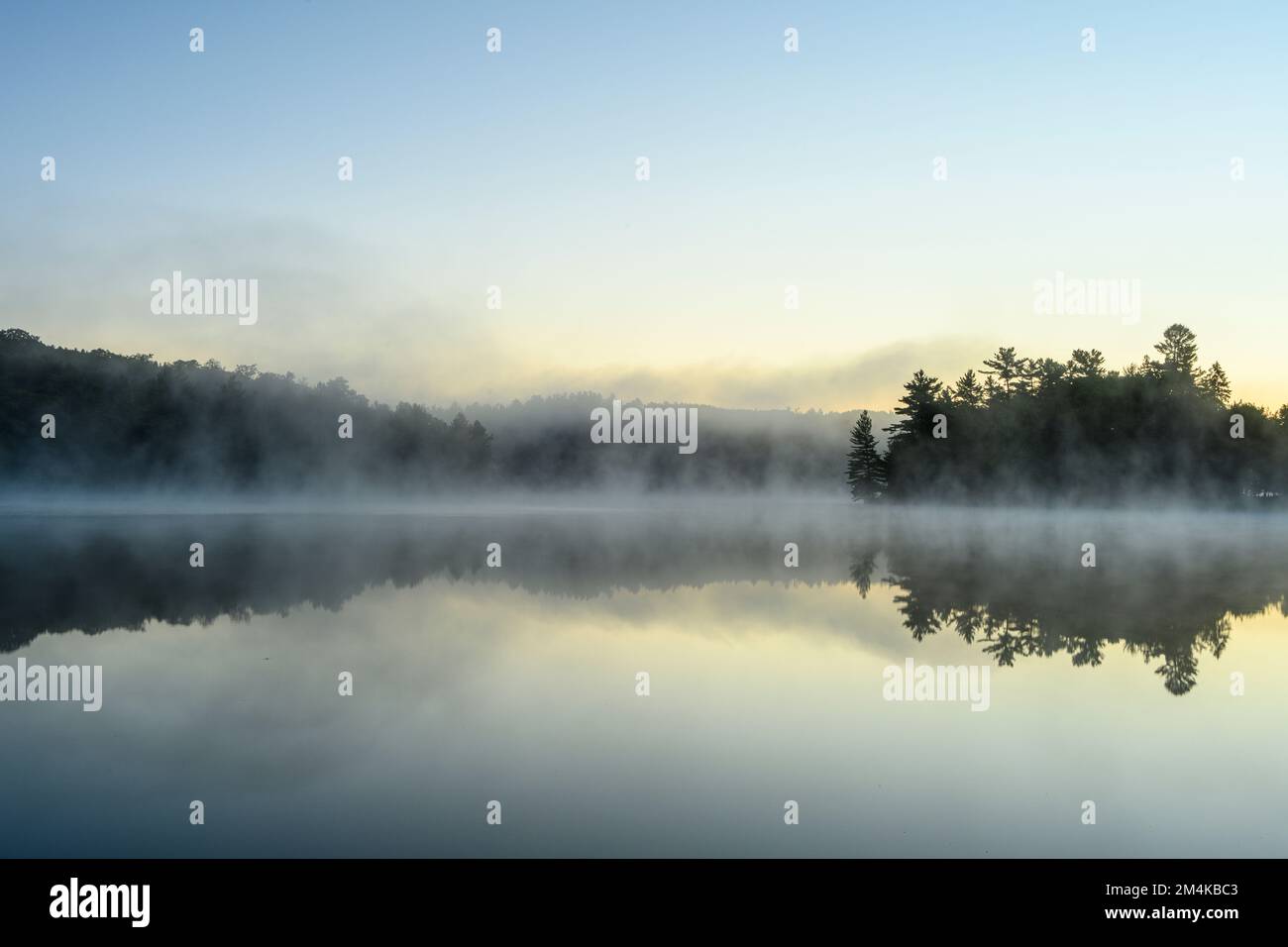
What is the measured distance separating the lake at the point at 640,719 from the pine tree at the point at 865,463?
79426 millimetres

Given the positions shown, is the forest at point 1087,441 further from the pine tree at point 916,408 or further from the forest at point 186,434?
the forest at point 186,434

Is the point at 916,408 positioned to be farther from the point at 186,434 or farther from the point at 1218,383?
the point at 186,434

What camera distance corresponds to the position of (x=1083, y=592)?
22.6m

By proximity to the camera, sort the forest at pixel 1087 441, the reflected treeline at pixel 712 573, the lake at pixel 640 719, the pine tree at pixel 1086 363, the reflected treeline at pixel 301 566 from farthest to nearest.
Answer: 1. the pine tree at pixel 1086 363
2. the forest at pixel 1087 441
3. the reflected treeline at pixel 301 566
4. the reflected treeline at pixel 712 573
5. the lake at pixel 640 719

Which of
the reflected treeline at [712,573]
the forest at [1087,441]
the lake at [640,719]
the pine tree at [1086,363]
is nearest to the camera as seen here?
the lake at [640,719]

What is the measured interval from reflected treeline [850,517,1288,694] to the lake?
164mm

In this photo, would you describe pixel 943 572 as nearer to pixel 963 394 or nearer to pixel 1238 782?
pixel 1238 782

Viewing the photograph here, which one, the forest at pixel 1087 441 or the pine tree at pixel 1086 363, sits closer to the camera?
the forest at pixel 1087 441

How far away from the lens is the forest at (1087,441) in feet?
268

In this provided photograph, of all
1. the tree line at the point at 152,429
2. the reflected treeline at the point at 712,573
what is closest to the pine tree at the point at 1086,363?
the reflected treeline at the point at 712,573

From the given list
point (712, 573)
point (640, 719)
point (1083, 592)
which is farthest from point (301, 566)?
point (1083, 592)

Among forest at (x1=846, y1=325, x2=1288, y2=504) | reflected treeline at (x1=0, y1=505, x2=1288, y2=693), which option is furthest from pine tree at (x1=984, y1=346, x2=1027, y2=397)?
reflected treeline at (x1=0, y1=505, x2=1288, y2=693)

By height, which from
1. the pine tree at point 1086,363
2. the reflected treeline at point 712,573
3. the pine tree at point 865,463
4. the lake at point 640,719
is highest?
the pine tree at point 1086,363

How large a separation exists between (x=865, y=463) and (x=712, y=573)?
81016 millimetres
